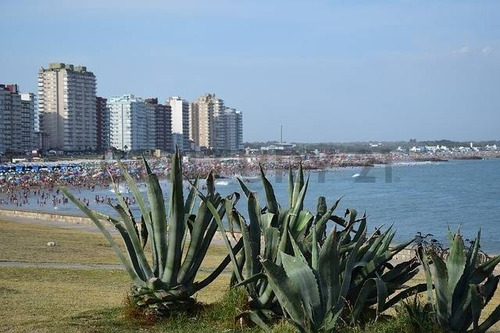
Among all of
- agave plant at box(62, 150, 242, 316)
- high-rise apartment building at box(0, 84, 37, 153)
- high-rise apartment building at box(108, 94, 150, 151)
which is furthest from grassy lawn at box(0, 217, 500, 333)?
high-rise apartment building at box(108, 94, 150, 151)

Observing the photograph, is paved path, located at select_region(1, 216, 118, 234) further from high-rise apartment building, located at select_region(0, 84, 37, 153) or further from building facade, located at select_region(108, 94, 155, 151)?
building facade, located at select_region(108, 94, 155, 151)

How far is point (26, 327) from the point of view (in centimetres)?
685

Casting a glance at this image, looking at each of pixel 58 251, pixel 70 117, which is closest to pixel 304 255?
pixel 58 251

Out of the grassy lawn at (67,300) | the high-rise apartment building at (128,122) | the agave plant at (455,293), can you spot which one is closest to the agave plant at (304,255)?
the agave plant at (455,293)

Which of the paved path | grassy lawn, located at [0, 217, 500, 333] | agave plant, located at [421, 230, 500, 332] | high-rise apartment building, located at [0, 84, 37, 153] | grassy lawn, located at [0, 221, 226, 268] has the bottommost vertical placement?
the paved path

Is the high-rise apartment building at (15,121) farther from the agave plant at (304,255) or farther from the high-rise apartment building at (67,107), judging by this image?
the agave plant at (304,255)

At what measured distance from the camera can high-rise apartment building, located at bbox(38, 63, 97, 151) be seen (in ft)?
538

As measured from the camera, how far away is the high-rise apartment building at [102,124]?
6914 inches

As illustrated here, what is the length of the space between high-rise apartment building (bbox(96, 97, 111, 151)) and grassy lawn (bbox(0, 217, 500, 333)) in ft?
520

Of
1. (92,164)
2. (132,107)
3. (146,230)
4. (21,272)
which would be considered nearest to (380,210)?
(21,272)

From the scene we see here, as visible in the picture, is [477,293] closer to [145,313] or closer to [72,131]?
[145,313]

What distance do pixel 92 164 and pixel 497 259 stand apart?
403 feet

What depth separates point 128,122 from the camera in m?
181

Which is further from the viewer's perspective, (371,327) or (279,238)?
(279,238)
